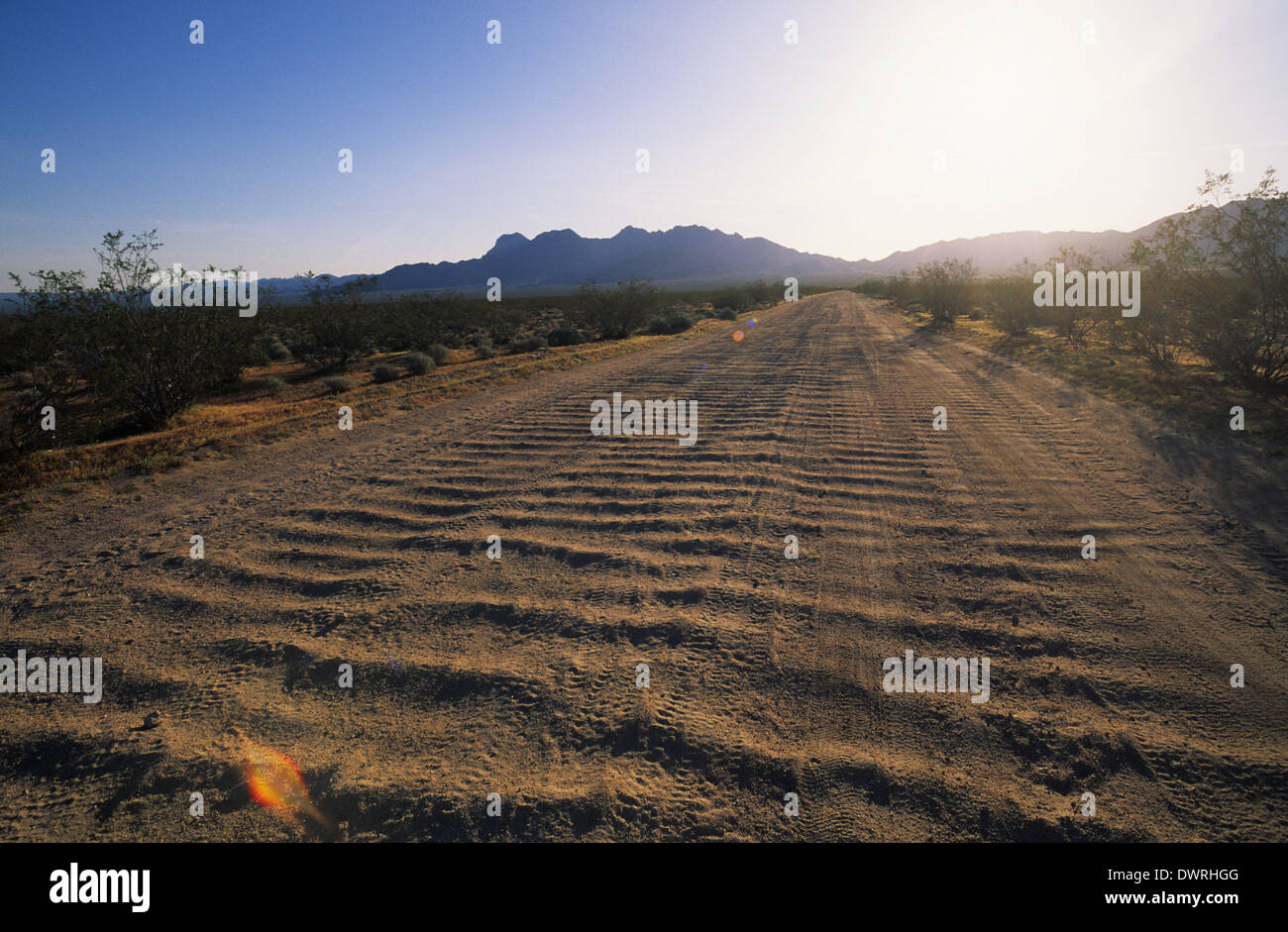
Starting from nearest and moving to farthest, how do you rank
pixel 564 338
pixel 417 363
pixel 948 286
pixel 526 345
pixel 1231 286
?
1. pixel 1231 286
2. pixel 417 363
3. pixel 526 345
4. pixel 564 338
5. pixel 948 286

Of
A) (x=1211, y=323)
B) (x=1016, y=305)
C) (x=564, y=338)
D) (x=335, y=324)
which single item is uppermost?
(x=1016, y=305)

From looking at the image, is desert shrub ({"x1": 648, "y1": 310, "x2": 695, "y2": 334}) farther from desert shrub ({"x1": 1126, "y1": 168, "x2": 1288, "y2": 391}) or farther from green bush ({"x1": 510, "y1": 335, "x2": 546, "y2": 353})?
desert shrub ({"x1": 1126, "y1": 168, "x2": 1288, "y2": 391})

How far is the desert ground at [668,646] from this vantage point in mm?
2281

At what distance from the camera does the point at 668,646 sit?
3279 mm

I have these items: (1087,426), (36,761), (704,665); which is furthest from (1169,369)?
(36,761)

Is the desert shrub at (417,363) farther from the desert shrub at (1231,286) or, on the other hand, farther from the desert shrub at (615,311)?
the desert shrub at (1231,286)

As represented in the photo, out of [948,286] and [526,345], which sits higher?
[948,286]

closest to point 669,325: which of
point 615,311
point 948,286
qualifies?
point 615,311

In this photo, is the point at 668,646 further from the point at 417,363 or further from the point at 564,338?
the point at 564,338

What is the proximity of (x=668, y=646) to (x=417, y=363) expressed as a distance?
14252 mm

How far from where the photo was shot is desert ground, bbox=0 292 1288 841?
2.28m

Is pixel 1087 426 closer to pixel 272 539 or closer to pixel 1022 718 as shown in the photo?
pixel 1022 718

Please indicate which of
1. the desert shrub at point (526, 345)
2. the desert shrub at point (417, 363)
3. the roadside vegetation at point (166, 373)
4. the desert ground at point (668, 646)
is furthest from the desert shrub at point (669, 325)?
the desert ground at point (668, 646)
